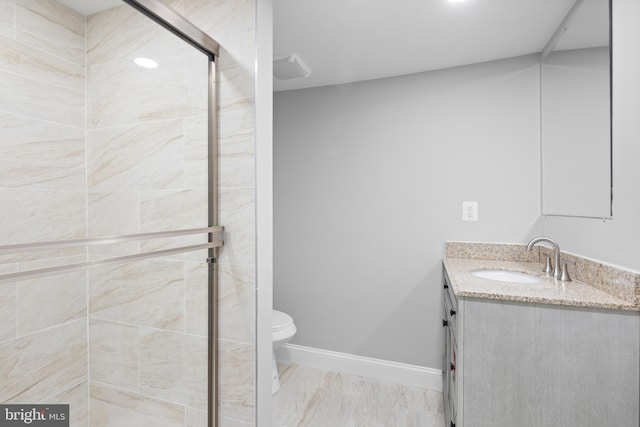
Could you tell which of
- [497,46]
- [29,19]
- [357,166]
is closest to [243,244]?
[29,19]

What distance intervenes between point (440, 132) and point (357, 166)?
652mm

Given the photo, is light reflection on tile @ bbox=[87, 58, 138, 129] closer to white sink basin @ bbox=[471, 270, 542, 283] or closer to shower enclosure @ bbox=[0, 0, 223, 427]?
shower enclosure @ bbox=[0, 0, 223, 427]

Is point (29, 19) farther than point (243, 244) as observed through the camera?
No

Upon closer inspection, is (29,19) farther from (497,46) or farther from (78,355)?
(497,46)

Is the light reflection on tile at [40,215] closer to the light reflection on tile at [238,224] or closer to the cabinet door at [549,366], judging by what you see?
the light reflection on tile at [238,224]

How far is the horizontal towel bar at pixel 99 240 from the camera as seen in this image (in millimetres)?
784

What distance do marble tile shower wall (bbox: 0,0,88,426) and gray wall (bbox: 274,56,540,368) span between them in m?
1.66

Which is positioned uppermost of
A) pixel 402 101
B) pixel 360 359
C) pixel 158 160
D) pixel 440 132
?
pixel 402 101

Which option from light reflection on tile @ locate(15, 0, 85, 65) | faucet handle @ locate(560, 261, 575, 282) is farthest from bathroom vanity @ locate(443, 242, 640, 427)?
A: light reflection on tile @ locate(15, 0, 85, 65)

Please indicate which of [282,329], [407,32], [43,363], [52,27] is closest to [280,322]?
[282,329]

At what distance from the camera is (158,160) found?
4.06 ft

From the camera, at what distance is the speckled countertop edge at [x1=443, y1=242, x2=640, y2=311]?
1232 mm

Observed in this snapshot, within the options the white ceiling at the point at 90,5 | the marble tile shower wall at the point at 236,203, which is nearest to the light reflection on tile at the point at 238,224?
the marble tile shower wall at the point at 236,203

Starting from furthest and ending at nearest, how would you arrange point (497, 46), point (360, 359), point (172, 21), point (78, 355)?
point (360, 359) → point (497, 46) → point (78, 355) → point (172, 21)
